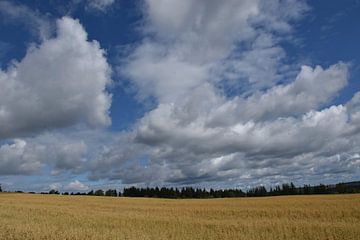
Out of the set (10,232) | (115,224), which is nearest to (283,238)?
(115,224)

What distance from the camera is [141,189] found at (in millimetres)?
160125

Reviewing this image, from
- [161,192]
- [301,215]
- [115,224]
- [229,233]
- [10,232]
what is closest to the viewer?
[10,232]

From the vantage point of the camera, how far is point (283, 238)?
18156 millimetres

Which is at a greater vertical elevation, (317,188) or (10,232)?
(317,188)

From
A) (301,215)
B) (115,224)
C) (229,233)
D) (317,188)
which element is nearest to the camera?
(229,233)

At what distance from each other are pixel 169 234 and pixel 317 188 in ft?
385

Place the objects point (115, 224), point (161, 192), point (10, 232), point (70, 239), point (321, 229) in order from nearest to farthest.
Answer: point (70, 239), point (10, 232), point (321, 229), point (115, 224), point (161, 192)

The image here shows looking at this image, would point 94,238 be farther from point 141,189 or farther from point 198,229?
point 141,189

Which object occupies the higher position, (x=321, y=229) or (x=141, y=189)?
(x=141, y=189)

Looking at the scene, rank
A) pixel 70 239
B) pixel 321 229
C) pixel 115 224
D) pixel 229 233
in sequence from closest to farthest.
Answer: pixel 70 239 → pixel 229 233 → pixel 321 229 → pixel 115 224

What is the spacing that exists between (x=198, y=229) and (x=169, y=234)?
290 centimetres

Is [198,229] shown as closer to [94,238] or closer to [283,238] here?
[283,238]

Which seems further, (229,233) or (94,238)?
(229,233)

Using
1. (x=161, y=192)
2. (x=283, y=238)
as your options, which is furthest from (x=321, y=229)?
(x=161, y=192)
